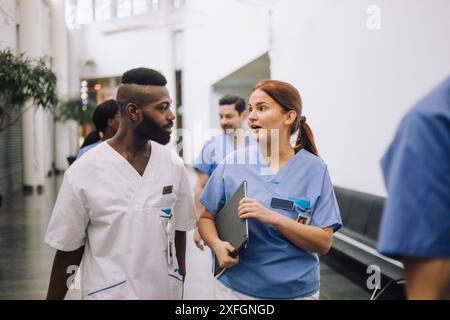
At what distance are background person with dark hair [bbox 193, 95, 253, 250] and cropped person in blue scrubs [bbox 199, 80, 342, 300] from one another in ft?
4.60

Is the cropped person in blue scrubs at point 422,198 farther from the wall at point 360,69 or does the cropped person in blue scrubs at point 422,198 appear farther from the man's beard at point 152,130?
the wall at point 360,69

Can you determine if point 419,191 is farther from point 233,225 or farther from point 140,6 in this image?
point 140,6

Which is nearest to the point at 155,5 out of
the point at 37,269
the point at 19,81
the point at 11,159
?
the point at 11,159

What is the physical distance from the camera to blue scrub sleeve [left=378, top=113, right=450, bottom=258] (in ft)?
2.06

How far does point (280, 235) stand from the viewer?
1.50 metres

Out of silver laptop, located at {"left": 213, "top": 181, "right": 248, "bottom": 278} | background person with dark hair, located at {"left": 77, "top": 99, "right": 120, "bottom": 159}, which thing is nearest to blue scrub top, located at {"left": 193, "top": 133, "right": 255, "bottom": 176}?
background person with dark hair, located at {"left": 77, "top": 99, "right": 120, "bottom": 159}

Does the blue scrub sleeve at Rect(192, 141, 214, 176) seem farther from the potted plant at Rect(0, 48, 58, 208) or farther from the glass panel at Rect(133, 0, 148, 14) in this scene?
the glass panel at Rect(133, 0, 148, 14)

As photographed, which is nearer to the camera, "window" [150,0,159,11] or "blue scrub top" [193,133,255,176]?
"blue scrub top" [193,133,255,176]

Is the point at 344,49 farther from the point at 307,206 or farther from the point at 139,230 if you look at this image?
the point at 139,230

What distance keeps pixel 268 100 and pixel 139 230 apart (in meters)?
0.57

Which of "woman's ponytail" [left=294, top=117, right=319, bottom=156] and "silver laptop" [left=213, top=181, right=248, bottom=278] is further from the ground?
"woman's ponytail" [left=294, top=117, right=319, bottom=156]

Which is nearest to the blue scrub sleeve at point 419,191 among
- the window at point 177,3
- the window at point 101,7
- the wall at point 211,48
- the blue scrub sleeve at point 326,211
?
the blue scrub sleeve at point 326,211

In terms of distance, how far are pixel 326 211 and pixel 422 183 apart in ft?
2.89

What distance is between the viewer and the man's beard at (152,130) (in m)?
1.43
